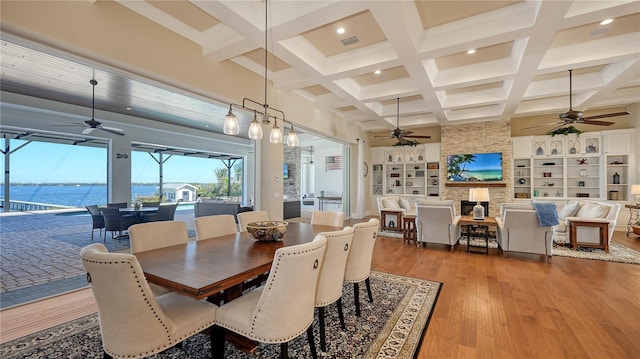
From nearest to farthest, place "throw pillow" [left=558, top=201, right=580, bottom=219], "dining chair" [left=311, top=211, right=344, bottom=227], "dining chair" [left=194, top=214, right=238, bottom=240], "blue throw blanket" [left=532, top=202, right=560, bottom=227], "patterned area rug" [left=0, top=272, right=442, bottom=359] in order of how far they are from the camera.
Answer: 1. "patterned area rug" [left=0, top=272, right=442, bottom=359]
2. "dining chair" [left=194, top=214, right=238, bottom=240]
3. "dining chair" [left=311, top=211, right=344, bottom=227]
4. "blue throw blanket" [left=532, top=202, right=560, bottom=227]
5. "throw pillow" [left=558, top=201, right=580, bottom=219]

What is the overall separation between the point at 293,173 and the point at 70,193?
8802mm

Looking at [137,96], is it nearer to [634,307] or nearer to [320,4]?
[320,4]

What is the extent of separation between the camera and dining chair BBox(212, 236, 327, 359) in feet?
5.22

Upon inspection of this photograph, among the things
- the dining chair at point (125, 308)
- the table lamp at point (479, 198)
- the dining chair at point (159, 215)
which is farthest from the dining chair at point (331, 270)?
the dining chair at point (159, 215)

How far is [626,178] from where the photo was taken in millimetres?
7078

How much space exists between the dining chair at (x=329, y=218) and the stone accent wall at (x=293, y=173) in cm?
914

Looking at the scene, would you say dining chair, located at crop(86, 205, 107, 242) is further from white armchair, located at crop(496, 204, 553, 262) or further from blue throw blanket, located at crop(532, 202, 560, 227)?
blue throw blanket, located at crop(532, 202, 560, 227)

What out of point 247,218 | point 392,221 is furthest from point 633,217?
point 247,218

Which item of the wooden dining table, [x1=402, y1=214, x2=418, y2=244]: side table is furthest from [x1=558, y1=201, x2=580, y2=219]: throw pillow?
the wooden dining table

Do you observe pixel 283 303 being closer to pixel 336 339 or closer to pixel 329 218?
pixel 336 339

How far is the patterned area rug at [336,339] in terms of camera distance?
2.07m

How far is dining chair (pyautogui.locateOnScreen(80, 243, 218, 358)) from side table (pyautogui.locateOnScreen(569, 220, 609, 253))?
6.70 metres

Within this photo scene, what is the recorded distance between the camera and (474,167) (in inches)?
333

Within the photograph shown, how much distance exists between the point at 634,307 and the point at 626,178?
6.44 metres
